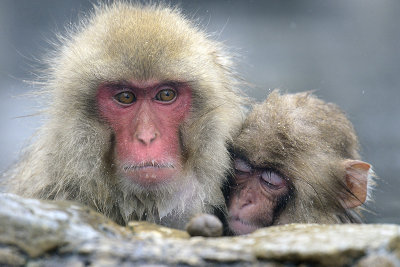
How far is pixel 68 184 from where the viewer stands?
12.7 ft

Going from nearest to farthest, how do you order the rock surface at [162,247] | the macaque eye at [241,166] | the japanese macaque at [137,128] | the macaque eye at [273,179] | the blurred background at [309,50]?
the rock surface at [162,247]
the japanese macaque at [137,128]
the macaque eye at [273,179]
the macaque eye at [241,166]
the blurred background at [309,50]

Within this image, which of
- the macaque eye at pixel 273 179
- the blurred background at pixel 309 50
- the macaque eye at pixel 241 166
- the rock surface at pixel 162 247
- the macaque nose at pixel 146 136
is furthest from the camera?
the blurred background at pixel 309 50

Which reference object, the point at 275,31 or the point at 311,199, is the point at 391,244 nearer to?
the point at 311,199

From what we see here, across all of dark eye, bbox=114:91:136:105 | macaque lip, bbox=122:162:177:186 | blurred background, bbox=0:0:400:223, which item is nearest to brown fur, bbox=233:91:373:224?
macaque lip, bbox=122:162:177:186

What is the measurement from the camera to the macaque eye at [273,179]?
412 centimetres

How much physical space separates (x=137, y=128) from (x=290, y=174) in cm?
122

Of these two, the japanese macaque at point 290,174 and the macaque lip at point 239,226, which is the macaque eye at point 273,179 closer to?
the japanese macaque at point 290,174

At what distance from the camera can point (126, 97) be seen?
3838mm

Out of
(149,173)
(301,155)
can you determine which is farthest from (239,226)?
(149,173)

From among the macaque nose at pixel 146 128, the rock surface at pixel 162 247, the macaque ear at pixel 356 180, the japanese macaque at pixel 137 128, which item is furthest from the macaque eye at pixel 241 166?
the rock surface at pixel 162 247

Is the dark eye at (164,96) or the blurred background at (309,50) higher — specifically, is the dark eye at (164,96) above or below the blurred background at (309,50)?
below

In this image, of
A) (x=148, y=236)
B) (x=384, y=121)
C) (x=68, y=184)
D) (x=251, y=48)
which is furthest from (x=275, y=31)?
(x=148, y=236)

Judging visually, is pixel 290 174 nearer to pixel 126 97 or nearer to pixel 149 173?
pixel 149 173

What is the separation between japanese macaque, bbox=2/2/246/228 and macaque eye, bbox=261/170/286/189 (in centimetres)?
30
